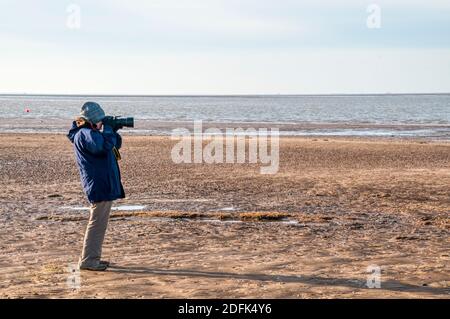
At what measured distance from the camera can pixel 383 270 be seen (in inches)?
314

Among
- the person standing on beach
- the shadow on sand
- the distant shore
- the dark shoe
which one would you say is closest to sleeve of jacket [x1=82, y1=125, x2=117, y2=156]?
the person standing on beach

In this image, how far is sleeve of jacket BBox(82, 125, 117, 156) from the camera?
7.56 m

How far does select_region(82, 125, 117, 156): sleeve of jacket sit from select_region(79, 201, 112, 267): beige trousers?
685mm

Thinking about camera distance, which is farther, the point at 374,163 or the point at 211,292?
the point at 374,163

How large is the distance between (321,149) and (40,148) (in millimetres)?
11133

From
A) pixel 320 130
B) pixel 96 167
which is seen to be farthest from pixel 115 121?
pixel 320 130

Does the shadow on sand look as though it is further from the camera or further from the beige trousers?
the camera

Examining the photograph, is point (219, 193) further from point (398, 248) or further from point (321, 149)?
point (321, 149)

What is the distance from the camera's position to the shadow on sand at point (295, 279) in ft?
23.5

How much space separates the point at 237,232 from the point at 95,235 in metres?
3.06

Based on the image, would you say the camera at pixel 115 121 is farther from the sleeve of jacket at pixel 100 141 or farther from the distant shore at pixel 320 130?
the distant shore at pixel 320 130

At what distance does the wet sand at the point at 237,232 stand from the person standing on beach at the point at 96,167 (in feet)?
1.22

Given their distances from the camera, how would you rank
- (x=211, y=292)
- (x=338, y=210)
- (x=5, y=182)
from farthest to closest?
1. (x=5, y=182)
2. (x=338, y=210)
3. (x=211, y=292)

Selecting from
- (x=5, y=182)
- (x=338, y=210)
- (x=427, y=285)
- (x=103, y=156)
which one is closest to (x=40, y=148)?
(x=5, y=182)
